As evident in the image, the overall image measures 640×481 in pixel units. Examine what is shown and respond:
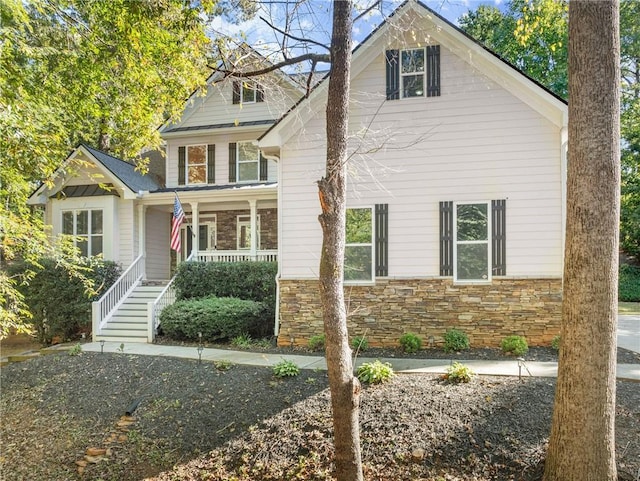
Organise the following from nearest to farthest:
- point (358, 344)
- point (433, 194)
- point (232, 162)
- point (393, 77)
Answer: point (358, 344) < point (433, 194) < point (393, 77) < point (232, 162)

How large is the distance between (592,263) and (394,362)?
416 cm

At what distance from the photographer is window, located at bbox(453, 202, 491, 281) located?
823cm

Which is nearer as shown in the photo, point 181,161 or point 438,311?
point 438,311

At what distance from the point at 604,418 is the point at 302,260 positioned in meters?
6.39

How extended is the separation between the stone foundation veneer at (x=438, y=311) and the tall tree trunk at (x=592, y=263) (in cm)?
465

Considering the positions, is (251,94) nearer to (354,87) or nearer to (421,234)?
(354,87)

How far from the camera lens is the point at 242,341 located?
8.95m

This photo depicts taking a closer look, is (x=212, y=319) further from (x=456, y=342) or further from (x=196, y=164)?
(x=196, y=164)

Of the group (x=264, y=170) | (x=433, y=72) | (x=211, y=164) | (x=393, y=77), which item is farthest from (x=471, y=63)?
(x=211, y=164)

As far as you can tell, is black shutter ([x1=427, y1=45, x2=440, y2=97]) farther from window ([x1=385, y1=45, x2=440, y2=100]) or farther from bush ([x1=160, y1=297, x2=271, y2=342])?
bush ([x1=160, y1=297, x2=271, y2=342])

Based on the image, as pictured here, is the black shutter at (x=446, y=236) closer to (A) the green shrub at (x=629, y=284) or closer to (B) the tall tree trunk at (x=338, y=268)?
(B) the tall tree trunk at (x=338, y=268)

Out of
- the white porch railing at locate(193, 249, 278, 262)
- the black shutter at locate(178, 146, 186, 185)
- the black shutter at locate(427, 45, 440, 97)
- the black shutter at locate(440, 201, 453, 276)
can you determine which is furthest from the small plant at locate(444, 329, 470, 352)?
the black shutter at locate(178, 146, 186, 185)

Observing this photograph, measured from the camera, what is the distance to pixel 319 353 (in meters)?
7.96

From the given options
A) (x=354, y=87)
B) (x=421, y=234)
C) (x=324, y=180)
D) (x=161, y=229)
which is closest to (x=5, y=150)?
(x=324, y=180)
